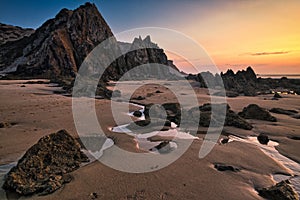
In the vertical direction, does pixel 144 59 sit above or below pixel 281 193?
above

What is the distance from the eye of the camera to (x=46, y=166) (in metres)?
4.74

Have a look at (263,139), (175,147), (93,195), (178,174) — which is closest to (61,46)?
(175,147)

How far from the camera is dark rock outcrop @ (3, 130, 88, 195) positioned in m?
4.10

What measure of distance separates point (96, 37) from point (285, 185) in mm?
57147

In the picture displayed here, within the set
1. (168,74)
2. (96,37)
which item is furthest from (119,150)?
(168,74)

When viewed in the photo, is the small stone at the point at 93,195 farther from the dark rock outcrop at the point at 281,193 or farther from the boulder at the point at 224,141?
the boulder at the point at 224,141

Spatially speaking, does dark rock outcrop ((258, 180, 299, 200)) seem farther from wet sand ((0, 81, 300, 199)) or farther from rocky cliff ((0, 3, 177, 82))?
rocky cliff ((0, 3, 177, 82))

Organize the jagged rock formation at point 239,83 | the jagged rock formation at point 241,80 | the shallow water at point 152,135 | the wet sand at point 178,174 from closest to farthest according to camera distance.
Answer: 1. the wet sand at point 178,174
2. the shallow water at point 152,135
3. the jagged rock formation at point 239,83
4. the jagged rock formation at point 241,80

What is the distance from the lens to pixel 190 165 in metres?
5.56

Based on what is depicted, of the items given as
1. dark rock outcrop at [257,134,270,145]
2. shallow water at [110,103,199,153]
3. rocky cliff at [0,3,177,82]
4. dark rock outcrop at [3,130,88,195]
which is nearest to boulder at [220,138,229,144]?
shallow water at [110,103,199,153]

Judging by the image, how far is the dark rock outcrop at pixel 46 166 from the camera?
4.10m

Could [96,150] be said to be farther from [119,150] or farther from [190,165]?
[190,165]

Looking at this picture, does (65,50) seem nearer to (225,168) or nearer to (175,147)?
(175,147)

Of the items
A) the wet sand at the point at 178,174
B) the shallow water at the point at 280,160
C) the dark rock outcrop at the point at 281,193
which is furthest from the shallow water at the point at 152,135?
the dark rock outcrop at the point at 281,193
